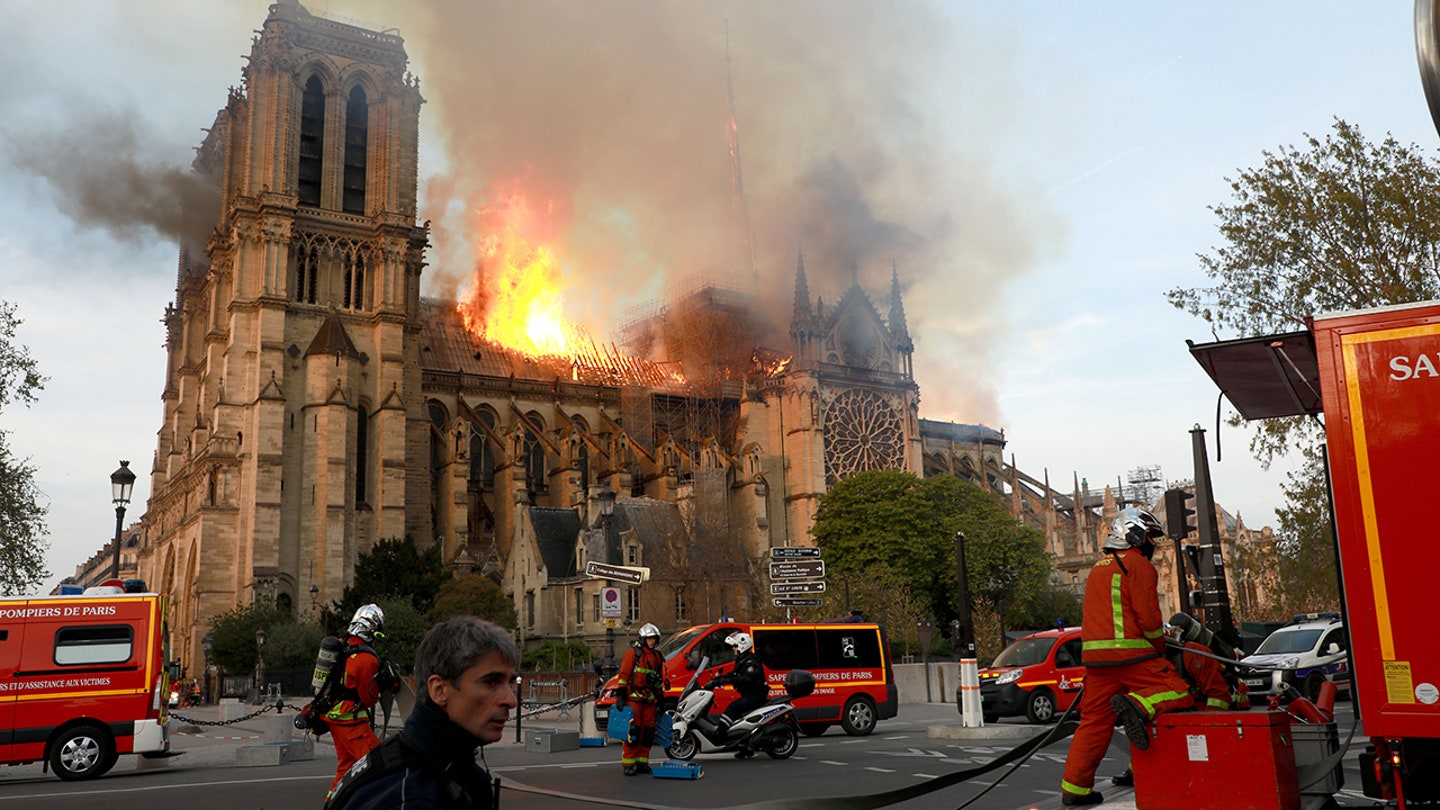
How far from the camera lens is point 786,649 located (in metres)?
18.2

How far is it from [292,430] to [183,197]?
20344mm

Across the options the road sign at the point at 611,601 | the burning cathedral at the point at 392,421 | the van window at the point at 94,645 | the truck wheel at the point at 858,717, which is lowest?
the truck wheel at the point at 858,717

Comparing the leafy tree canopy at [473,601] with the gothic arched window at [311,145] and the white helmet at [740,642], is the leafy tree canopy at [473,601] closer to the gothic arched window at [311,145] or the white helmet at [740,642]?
the gothic arched window at [311,145]

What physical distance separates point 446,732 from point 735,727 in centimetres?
1071

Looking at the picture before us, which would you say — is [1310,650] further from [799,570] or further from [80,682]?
[80,682]

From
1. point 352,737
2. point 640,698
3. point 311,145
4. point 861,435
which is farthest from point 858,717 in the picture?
point 861,435

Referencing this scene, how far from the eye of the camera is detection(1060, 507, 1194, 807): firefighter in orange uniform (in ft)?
21.1

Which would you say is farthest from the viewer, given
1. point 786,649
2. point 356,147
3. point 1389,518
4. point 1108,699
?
point 356,147

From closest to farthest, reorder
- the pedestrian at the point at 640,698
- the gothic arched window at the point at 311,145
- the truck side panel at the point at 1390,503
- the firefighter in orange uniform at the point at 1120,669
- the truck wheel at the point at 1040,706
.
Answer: the truck side panel at the point at 1390,503 → the firefighter in orange uniform at the point at 1120,669 → the pedestrian at the point at 640,698 → the truck wheel at the point at 1040,706 → the gothic arched window at the point at 311,145

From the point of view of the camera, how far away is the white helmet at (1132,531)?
6.77 meters

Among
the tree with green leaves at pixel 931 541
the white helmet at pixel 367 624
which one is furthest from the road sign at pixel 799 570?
the tree with green leaves at pixel 931 541

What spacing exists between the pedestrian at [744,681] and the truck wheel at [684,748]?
0.45m

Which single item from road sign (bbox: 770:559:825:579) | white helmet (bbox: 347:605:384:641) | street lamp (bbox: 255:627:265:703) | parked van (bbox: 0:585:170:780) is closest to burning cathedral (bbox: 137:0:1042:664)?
street lamp (bbox: 255:627:265:703)

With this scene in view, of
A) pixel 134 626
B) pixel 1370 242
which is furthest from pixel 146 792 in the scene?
pixel 1370 242
